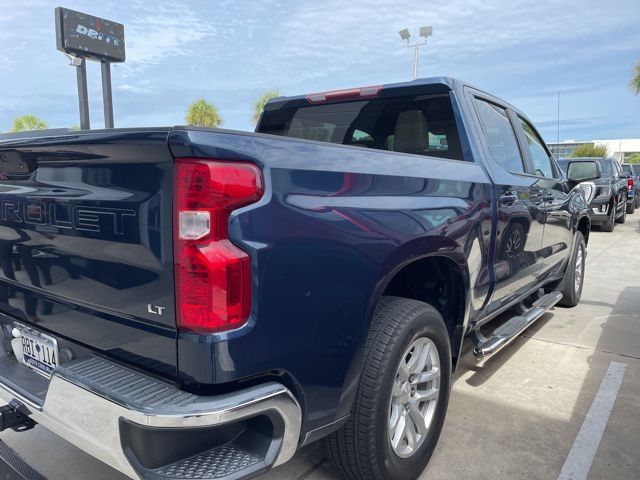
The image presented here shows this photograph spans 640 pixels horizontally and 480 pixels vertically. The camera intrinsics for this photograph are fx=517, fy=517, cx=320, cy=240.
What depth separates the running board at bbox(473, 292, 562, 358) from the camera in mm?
3111

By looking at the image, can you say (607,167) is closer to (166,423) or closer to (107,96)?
(166,423)

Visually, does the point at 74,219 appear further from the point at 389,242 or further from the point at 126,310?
the point at 389,242

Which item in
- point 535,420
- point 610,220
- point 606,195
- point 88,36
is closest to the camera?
point 535,420

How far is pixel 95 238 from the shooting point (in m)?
1.78

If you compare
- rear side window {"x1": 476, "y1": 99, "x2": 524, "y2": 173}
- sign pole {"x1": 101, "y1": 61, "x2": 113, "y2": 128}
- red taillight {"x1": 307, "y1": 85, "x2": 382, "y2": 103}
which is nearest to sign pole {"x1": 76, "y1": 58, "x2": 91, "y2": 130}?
sign pole {"x1": 101, "y1": 61, "x2": 113, "y2": 128}

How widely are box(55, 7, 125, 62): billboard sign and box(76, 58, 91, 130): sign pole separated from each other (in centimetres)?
44

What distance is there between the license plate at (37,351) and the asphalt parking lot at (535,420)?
425 mm

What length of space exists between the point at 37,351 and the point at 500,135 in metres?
3.08

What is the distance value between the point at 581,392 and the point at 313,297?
2.57 m

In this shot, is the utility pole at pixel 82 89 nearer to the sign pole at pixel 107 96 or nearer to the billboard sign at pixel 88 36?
the billboard sign at pixel 88 36

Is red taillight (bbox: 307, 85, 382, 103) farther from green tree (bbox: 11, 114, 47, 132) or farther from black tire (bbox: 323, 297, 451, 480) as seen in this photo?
green tree (bbox: 11, 114, 47, 132)

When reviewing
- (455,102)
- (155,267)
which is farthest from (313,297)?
(455,102)

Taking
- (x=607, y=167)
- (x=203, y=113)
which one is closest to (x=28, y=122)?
(x=203, y=113)

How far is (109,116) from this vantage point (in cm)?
1959
